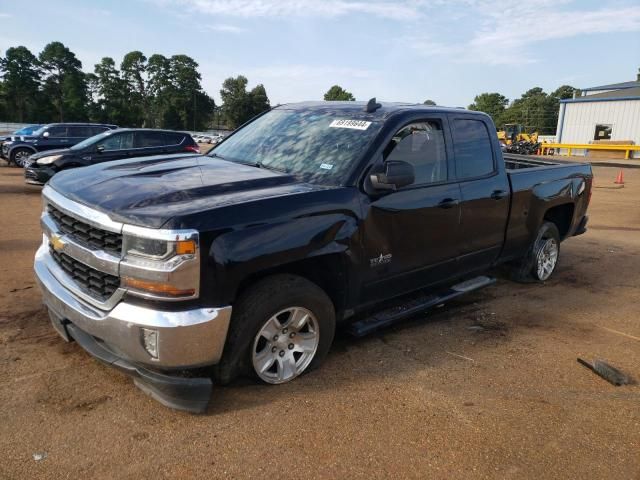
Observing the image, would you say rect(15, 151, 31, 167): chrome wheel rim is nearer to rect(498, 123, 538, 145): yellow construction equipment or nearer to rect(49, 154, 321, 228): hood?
rect(49, 154, 321, 228): hood

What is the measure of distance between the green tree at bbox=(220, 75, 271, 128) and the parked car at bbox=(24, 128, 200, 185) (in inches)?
2989

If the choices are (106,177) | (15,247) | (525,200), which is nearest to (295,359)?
(106,177)

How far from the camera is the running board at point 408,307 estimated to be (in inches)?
144

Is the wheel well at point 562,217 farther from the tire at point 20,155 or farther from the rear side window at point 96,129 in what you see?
the tire at point 20,155

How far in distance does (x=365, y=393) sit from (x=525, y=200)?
3.03 m

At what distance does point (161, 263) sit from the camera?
8.41ft

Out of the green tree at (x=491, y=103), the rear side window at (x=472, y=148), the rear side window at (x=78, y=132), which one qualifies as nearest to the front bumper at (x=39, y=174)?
the rear side window at (x=78, y=132)

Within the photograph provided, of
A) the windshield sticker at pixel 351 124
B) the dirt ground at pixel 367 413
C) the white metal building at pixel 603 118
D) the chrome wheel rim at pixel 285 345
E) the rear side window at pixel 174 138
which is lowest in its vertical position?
the dirt ground at pixel 367 413

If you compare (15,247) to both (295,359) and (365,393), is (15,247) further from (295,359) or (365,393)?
(365,393)

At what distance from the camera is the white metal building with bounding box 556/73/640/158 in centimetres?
3897

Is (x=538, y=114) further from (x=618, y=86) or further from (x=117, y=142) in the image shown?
(x=117, y=142)

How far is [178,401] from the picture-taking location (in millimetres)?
2793

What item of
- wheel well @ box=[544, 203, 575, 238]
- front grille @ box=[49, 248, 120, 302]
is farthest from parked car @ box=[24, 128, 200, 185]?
A: wheel well @ box=[544, 203, 575, 238]

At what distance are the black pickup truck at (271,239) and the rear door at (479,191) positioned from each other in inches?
0.7
